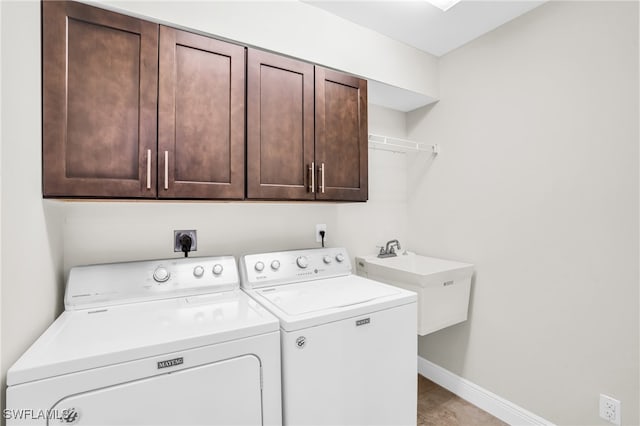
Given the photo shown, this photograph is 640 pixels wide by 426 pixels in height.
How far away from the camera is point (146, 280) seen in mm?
1430

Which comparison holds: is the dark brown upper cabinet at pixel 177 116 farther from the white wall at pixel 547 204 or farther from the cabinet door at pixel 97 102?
the white wall at pixel 547 204

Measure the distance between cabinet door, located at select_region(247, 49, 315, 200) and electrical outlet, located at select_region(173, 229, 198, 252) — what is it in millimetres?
464

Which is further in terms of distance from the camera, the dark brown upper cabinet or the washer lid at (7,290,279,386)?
the dark brown upper cabinet

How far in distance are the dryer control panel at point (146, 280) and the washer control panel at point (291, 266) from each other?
0.09m

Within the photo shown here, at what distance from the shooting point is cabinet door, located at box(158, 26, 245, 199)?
1329mm

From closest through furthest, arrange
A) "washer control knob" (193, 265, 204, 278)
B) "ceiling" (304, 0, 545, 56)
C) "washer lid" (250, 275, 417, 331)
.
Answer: "washer lid" (250, 275, 417, 331), "washer control knob" (193, 265, 204, 278), "ceiling" (304, 0, 545, 56)

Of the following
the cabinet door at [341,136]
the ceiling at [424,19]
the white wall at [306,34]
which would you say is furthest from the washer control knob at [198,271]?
the ceiling at [424,19]

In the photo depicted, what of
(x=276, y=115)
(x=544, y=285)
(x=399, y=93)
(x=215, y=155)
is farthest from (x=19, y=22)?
(x=544, y=285)

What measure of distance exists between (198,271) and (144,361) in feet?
1.98

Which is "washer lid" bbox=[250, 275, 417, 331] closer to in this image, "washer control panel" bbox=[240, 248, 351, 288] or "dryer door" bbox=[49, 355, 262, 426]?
"washer control panel" bbox=[240, 248, 351, 288]

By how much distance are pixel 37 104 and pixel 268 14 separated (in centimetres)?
114

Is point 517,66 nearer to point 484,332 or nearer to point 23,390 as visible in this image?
point 484,332

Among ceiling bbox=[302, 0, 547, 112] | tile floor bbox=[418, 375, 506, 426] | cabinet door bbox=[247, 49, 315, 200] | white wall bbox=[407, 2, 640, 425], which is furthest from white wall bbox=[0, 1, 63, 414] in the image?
Result: white wall bbox=[407, 2, 640, 425]

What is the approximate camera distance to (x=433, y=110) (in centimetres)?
246
